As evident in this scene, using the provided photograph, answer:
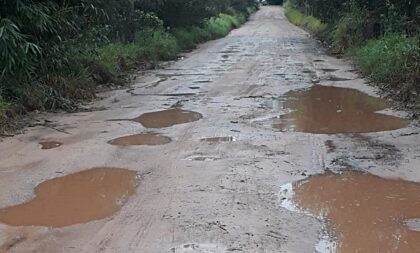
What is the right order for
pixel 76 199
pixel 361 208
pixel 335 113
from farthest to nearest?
pixel 335 113 < pixel 76 199 < pixel 361 208

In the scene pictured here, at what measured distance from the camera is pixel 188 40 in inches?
1038

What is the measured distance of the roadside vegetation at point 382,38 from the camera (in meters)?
11.6

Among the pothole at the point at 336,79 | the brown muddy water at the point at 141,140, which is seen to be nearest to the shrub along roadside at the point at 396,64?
the pothole at the point at 336,79

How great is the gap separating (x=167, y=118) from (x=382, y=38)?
948cm

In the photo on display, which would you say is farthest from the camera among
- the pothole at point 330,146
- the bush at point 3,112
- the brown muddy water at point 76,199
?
the bush at point 3,112

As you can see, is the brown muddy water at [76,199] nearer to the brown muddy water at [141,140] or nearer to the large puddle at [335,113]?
the brown muddy water at [141,140]

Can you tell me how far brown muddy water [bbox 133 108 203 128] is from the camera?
8981mm

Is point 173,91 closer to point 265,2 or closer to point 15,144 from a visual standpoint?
point 15,144

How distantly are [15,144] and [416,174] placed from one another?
16.8 feet

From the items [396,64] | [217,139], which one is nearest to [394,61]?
[396,64]

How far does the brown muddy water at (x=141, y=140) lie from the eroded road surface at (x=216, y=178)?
0.02m

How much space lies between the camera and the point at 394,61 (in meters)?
12.7

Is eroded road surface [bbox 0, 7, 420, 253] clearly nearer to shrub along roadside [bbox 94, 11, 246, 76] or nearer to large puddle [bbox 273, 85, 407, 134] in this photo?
large puddle [bbox 273, 85, 407, 134]

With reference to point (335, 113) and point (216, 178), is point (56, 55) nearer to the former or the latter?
point (335, 113)
